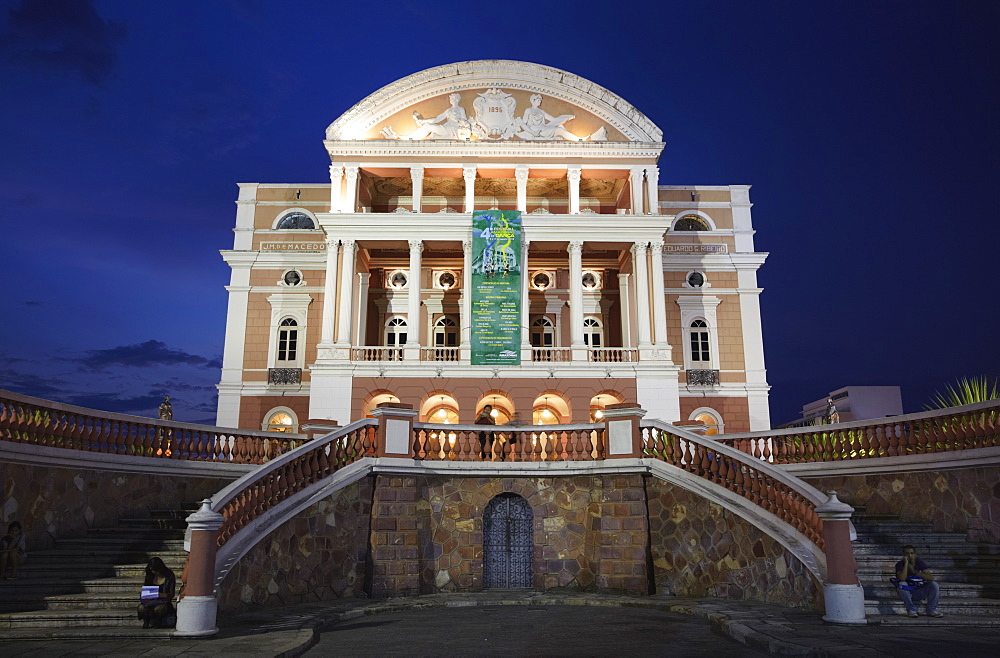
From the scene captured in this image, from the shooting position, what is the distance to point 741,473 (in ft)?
40.6

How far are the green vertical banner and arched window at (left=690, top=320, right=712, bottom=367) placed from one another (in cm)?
827

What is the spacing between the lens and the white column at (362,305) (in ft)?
97.3

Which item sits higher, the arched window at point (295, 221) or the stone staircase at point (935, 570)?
the arched window at point (295, 221)

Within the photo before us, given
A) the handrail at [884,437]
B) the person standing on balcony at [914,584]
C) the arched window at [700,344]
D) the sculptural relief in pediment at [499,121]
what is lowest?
the person standing on balcony at [914,584]

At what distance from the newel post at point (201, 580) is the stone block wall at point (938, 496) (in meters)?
10.4

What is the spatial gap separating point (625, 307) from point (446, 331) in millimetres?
7256

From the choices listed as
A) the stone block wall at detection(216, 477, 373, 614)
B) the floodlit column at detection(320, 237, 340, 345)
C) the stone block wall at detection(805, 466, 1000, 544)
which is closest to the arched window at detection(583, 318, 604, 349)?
the floodlit column at detection(320, 237, 340, 345)

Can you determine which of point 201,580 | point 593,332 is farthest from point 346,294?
point 201,580

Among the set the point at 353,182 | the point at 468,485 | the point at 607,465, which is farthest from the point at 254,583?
the point at 353,182

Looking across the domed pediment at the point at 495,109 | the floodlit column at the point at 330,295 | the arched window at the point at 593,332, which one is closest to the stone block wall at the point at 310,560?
the floodlit column at the point at 330,295

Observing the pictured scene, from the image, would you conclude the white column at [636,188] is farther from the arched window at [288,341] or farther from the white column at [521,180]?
the arched window at [288,341]

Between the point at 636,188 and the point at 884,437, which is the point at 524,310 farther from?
the point at 884,437

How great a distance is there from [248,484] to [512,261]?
17.5 meters

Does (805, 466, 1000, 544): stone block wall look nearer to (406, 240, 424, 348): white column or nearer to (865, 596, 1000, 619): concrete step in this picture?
(865, 596, 1000, 619): concrete step
